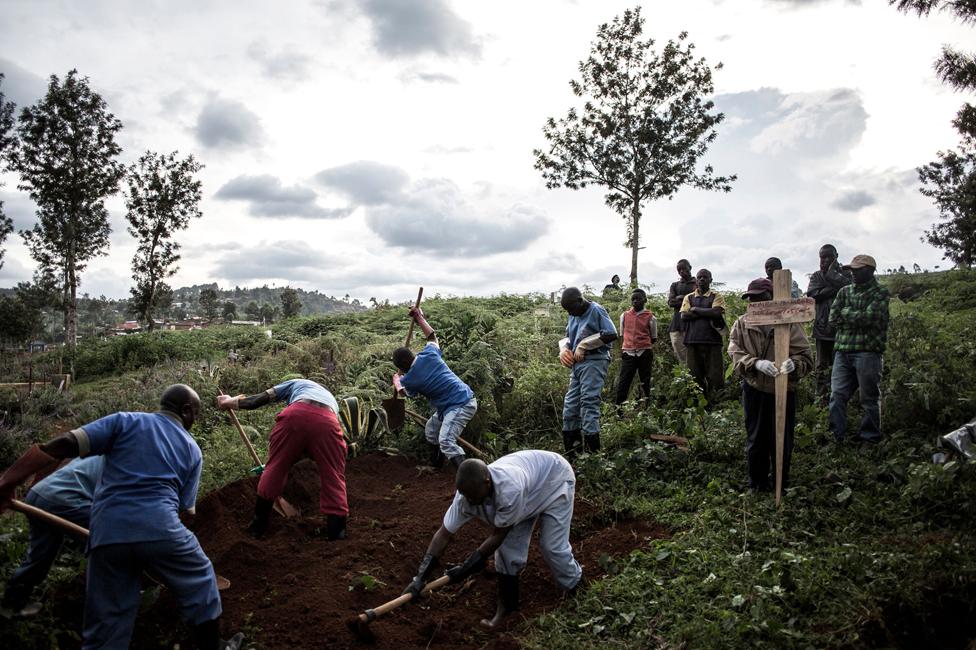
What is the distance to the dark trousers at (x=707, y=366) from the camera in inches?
316

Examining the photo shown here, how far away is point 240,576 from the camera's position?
459 centimetres

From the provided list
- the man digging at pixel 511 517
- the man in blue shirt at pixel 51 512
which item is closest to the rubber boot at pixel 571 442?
the man digging at pixel 511 517

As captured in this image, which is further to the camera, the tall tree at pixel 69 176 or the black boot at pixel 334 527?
the tall tree at pixel 69 176

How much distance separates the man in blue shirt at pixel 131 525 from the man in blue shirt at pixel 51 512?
396 mm

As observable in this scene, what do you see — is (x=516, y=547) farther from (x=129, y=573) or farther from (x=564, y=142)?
(x=564, y=142)

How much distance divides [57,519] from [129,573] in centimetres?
74

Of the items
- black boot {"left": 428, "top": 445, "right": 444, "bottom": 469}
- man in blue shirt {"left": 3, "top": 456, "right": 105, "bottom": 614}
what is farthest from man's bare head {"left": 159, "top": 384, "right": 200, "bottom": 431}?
black boot {"left": 428, "top": 445, "right": 444, "bottom": 469}

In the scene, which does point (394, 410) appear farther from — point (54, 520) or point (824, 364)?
point (824, 364)

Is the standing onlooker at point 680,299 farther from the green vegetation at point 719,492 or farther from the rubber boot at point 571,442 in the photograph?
the rubber boot at point 571,442

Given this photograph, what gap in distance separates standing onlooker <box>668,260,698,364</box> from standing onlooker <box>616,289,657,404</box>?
2.40ft

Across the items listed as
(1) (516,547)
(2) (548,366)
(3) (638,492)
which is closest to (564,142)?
(2) (548,366)

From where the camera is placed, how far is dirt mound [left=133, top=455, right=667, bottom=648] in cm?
402

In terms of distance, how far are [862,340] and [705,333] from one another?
2.15 m

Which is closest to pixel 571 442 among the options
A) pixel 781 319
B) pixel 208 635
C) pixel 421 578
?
pixel 781 319
